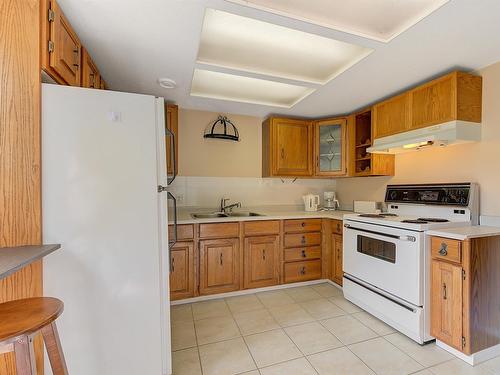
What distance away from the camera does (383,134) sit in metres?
2.46

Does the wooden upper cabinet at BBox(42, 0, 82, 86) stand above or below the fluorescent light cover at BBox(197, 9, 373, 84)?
below

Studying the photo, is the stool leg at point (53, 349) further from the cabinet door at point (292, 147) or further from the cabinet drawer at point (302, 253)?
the cabinet door at point (292, 147)

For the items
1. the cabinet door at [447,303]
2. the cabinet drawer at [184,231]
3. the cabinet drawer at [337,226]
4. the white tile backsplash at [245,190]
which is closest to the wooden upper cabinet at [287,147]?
the white tile backsplash at [245,190]

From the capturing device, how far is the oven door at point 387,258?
1.75m

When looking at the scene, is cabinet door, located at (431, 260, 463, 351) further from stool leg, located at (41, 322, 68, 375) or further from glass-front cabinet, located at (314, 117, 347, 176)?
stool leg, located at (41, 322, 68, 375)

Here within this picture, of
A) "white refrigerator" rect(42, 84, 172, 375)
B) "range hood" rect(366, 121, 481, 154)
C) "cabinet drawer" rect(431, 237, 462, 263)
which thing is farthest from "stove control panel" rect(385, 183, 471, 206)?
Result: "white refrigerator" rect(42, 84, 172, 375)

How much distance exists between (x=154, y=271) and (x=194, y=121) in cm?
205

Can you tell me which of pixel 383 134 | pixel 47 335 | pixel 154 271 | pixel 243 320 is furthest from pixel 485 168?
pixel 47 335

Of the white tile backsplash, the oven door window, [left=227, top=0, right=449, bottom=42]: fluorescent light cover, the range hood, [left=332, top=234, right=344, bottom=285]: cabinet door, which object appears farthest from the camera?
the white tile backsplash

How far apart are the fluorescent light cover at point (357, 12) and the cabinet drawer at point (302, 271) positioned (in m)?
2.27

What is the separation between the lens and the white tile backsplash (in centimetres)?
292

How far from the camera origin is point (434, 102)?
198cm

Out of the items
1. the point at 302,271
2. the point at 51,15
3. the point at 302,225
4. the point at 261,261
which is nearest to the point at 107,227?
the point at 51,15

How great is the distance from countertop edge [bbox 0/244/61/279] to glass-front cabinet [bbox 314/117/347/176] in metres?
2.76
